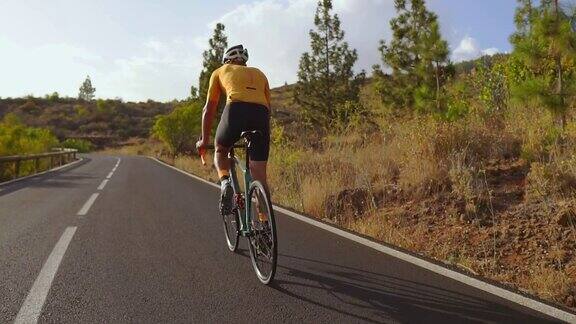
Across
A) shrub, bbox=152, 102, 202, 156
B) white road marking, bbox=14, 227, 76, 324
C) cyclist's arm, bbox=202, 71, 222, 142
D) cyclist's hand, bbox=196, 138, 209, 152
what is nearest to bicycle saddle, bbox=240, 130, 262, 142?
cyclist's arm, bbox=202, 71, 222, 142

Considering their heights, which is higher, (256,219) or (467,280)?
(256,219)

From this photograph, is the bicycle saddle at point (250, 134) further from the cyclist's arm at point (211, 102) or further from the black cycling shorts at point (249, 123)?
the cyclist's arm at point (211, 102)

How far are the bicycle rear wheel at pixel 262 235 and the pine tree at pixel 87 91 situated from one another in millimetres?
144119

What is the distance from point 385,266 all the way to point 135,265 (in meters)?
2.46

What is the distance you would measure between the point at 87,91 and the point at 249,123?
146 m

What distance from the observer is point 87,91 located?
138 meters

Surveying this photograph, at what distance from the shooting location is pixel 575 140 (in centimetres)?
704

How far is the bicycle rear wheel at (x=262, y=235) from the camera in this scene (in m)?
4.11

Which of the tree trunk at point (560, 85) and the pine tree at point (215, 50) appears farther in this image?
the pine tree at point (215, 50)

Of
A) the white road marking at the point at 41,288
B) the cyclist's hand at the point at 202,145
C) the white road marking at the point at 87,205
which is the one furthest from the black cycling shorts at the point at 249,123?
the white road marking at the point at 87,205

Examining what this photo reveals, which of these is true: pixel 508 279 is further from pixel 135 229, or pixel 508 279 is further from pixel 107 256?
pixel 135 229

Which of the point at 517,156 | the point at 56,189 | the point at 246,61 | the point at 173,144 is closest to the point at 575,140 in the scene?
the point at 517,156

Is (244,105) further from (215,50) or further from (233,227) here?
(215,50)

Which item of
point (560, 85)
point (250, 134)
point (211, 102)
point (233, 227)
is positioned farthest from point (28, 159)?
point (560, 85)
